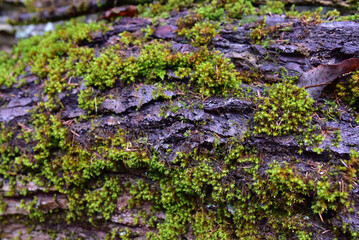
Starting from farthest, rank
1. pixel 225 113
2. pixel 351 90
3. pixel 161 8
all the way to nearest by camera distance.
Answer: pixel 161 8 → pixel 225 113 → pixel 351 90

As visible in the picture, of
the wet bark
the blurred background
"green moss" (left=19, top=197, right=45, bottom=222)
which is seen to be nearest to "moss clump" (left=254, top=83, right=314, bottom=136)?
the wet bark

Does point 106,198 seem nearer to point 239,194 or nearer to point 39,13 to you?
point 239,194

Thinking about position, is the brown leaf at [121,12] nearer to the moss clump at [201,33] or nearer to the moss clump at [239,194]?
the moss clump at [201,33]

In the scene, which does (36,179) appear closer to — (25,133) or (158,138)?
(25,133)

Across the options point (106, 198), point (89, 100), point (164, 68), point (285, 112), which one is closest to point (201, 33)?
point (164, 68)

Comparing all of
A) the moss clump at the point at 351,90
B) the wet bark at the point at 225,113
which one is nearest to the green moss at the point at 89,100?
the wet bark at the point at 225,113

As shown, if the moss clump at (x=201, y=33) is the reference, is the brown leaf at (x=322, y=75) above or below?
below

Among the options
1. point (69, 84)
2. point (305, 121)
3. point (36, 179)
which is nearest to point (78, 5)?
point (69, 84)
